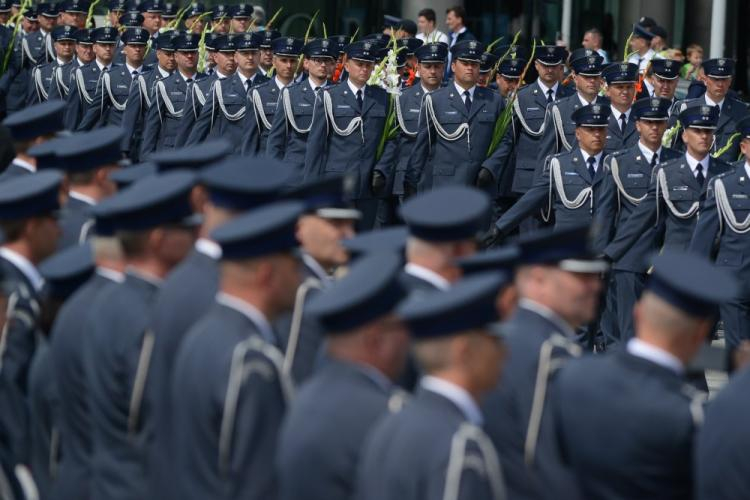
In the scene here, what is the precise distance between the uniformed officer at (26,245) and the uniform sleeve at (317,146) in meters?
8.48

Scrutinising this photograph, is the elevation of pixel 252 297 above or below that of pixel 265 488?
above

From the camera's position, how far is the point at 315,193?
666 cm

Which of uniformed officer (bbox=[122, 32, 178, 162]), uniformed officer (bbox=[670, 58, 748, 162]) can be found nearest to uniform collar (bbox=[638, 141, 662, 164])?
uniformed officer (bbox=[670, 58, 748, 162])

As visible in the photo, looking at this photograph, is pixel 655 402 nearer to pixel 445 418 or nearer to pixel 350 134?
pixel 445 418

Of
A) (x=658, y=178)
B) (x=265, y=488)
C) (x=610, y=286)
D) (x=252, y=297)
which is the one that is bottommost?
(x=610, y=286)

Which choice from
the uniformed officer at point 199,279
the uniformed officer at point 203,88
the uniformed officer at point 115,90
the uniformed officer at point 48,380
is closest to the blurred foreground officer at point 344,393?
the uniformed officer at point 199,279

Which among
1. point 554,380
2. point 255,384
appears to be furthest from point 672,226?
point 255,384

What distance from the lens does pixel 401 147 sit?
51.5 ft

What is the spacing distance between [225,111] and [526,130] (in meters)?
2.78

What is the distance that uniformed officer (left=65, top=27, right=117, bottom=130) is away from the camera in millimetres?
18672

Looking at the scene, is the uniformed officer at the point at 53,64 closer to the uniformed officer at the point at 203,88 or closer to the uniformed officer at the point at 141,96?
the uniformed officer at the point at 141,96

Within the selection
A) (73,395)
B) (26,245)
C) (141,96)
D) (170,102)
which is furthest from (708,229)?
(141,96)

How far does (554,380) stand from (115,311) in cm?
126

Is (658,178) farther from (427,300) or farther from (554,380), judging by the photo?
(427,300)
